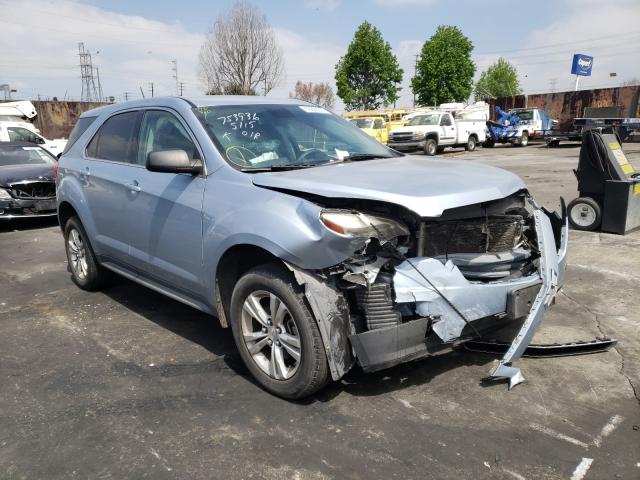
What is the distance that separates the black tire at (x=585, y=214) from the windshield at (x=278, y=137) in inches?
166

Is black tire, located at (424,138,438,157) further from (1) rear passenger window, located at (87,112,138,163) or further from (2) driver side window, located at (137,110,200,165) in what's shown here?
(2) driver side window, located at (137,110,200,165)

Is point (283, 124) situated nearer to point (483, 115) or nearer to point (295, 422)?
point (295, 422)

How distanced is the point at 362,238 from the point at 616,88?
3510cm

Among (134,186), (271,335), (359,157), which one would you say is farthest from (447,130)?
(271,335)

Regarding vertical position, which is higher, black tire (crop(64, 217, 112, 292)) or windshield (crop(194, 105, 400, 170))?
windshield (crop(194, 105, 400, 170))

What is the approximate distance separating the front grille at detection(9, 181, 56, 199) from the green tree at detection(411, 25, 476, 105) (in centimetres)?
4590

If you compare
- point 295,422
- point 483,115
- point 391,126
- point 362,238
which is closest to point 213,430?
point 295,422

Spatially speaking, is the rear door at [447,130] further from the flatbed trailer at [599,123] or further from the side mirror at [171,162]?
the side mirror at [171,162]

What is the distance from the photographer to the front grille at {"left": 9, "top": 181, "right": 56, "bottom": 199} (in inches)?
360

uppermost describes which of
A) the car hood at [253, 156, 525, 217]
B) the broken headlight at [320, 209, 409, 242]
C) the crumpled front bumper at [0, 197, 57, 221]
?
the car hood at [253, 156, 525, 217]

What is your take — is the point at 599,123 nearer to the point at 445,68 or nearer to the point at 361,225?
the point at 361,225

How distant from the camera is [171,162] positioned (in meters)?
3.58

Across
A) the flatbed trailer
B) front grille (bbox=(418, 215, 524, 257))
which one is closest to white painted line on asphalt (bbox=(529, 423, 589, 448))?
front grille (bbox=(418, 215, 524, 257))

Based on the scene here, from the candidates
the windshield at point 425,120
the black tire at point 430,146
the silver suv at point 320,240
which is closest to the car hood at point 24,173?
the silver suv at point 320,240
